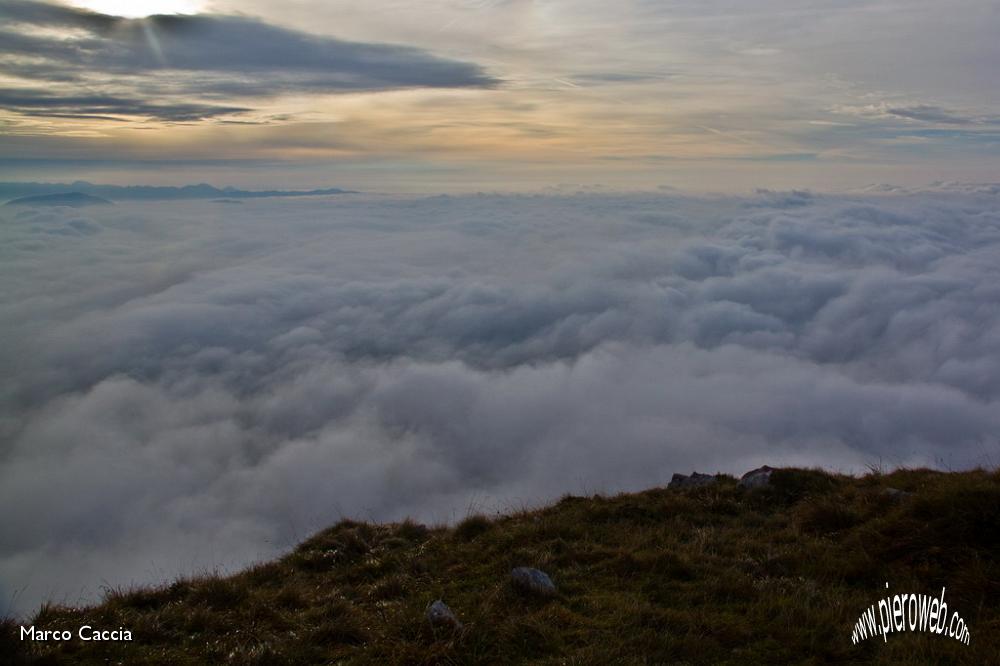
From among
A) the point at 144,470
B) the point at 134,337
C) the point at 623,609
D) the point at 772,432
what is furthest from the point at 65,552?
the point at 772,432

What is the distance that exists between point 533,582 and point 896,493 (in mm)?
6586

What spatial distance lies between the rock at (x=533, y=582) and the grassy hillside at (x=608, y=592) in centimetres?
13

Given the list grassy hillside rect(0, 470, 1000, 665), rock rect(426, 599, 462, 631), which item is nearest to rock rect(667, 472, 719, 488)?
grassy hillside rect(0, 470, 1000, 665)

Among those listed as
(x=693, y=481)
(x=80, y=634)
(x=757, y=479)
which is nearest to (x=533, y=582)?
(x=80, y=634)

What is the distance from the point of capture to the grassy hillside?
6051 mm

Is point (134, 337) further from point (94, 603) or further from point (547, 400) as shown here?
point (94, 603)

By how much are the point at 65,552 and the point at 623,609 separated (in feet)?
361

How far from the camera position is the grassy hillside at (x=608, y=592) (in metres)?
6.05

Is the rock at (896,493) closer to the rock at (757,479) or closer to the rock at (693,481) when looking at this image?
the rock at (757,479)

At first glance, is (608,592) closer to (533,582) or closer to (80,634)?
(533,582)

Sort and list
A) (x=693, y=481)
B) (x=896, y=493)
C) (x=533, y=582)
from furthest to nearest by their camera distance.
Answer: (x=693, y=481) → (x=896, y=493) → (x=533, y=582)

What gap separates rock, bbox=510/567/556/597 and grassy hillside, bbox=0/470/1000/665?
129 millimetres

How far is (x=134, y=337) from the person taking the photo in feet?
561

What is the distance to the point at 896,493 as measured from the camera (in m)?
9.93
